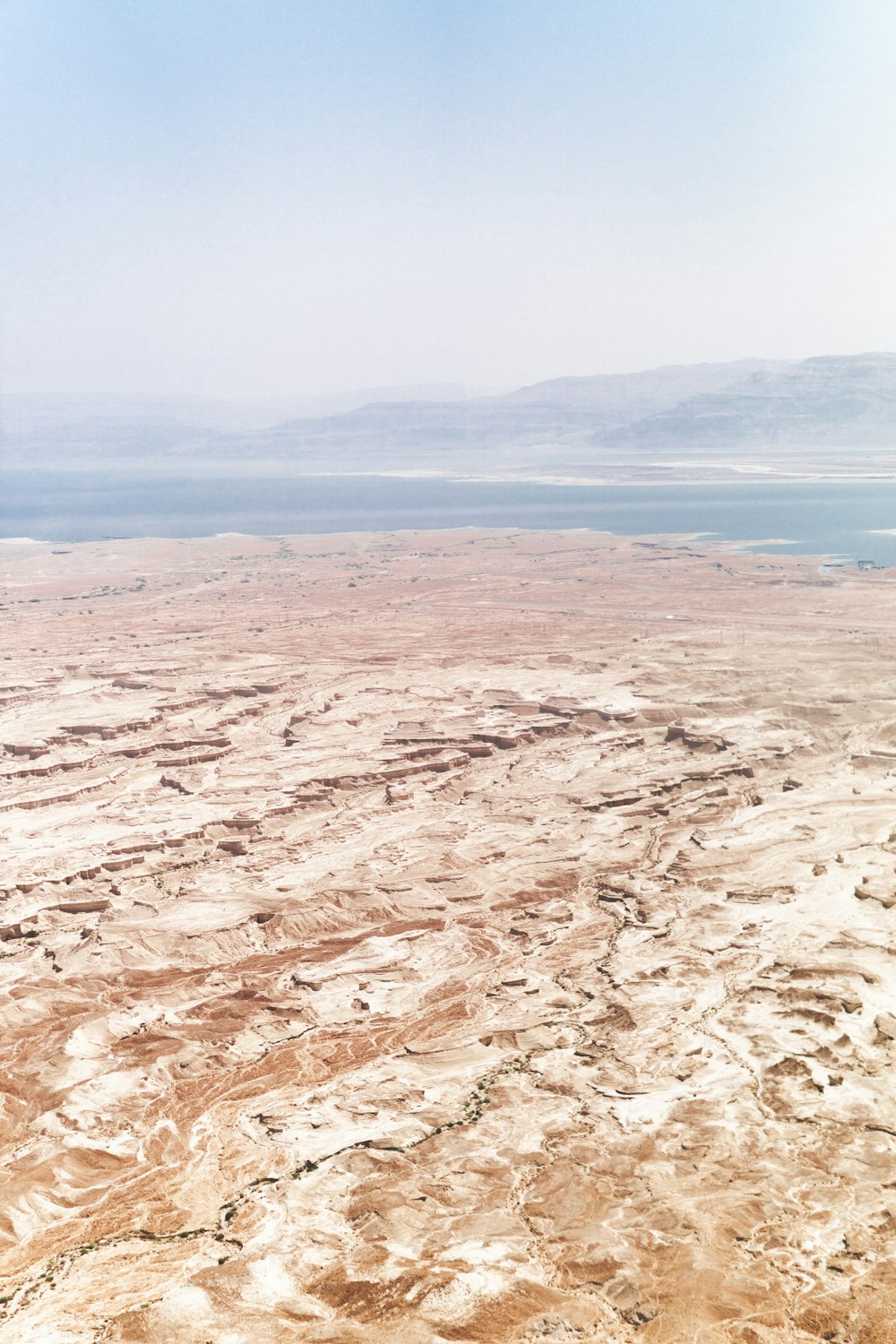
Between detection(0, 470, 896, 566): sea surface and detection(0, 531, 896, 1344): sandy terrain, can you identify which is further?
detection(0, 470, 896, 566): sea surface

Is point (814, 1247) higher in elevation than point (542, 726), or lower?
lower

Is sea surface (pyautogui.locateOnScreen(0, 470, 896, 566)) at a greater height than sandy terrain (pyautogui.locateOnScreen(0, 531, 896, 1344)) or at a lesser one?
greater

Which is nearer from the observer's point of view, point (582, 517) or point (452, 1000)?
point (452, 1000)

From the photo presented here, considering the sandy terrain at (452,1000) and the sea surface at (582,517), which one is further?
the sea surface at (582,517)

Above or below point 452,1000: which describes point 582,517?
above

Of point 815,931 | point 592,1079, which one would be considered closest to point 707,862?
→ point 815,931

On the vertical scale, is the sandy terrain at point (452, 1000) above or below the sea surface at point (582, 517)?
below

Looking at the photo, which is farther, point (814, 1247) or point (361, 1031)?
point (361, 1031)

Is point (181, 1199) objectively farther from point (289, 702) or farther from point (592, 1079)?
point (289, 702)
